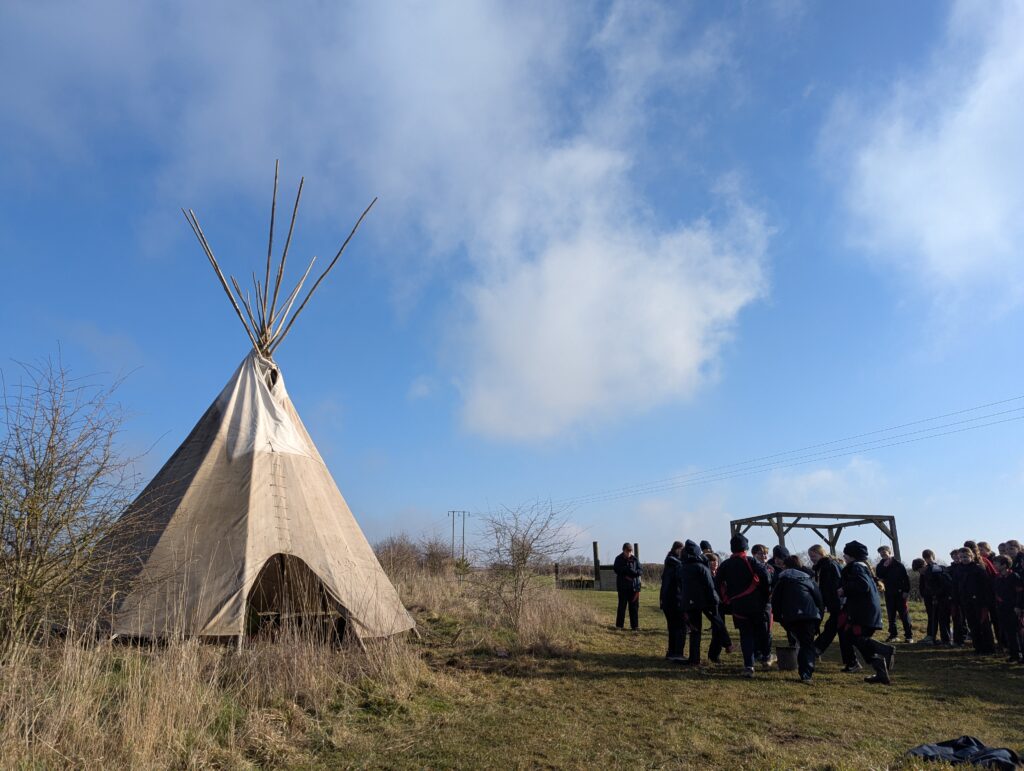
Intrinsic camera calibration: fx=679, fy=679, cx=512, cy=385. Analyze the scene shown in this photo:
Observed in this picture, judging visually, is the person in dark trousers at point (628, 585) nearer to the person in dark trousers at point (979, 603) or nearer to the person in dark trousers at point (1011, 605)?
the person in dark trousers at point (979, 603)

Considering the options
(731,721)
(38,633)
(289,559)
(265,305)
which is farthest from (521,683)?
(265,305)

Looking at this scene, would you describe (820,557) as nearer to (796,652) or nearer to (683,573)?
(796,652)

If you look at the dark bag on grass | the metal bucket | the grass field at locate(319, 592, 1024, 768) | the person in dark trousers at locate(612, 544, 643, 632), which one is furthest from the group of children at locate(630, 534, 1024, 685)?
the dark bag on grass

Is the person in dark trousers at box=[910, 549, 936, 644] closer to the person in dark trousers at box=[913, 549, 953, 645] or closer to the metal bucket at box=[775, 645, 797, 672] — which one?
the person in dark trousers at box=[913, 549, 953, 645]

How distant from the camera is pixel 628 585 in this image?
36.1 ft

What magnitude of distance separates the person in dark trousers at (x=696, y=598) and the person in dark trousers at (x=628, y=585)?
302 centimetres

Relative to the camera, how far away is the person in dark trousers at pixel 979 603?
8742 mm

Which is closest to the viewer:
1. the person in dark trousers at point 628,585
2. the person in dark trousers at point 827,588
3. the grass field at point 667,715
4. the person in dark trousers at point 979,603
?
the grass field at point 667,715

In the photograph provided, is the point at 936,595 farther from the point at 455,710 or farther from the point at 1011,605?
the point at 455,710

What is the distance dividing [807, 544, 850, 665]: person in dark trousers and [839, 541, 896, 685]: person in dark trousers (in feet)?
2.12

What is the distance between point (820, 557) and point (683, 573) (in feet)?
6.08

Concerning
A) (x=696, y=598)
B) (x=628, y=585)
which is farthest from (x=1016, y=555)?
(x=628, y=585)

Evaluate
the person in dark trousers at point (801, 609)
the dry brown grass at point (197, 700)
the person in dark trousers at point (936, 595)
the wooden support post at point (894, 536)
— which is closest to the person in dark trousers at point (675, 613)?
the person in dark trousers at point (801, 609)

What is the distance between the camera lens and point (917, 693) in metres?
6.61
